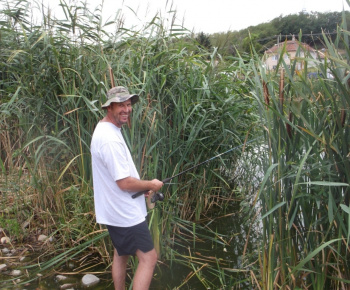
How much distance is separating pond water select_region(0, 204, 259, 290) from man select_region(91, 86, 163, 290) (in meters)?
0.74

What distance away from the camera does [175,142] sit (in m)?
4.05

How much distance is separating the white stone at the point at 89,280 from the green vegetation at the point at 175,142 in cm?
19

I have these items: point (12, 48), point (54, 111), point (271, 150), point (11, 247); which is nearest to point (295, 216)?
point (271, 150)

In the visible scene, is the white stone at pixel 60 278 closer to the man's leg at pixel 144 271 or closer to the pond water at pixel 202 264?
the pond water at pixel 202 264

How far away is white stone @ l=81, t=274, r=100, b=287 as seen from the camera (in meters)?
3.45

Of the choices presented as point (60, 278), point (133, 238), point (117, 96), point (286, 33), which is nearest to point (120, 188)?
point (133, 238)

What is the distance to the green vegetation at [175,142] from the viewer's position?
260 cm

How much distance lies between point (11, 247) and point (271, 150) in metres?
2.68

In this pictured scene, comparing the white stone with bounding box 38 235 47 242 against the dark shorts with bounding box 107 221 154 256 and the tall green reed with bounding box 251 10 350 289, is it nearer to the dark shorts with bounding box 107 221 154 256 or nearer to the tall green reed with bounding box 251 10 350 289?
the dark shorts with bounding box 107 221 154 256

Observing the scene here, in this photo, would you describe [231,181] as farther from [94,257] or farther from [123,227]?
[123,227]

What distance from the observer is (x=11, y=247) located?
410 cm

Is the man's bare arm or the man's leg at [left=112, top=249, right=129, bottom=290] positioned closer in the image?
the man's bare arm

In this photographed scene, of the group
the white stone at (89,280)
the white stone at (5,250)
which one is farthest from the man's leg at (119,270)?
the white stone at (5,250)

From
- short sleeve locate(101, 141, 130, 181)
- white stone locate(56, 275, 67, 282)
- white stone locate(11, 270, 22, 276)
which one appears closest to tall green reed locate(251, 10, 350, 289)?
short sleeve locate(101, 141, 130, 181)
